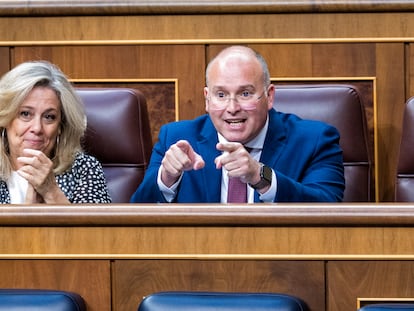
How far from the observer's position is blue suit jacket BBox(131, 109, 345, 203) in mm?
1011

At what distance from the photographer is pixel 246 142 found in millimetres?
1037

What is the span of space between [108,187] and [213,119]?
0.17m

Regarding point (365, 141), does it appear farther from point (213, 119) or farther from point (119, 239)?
point (119, 239)

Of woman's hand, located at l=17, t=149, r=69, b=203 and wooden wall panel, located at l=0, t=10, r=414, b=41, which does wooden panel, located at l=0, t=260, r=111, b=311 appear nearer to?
woman's hand, located at l=17, t=149, r=69, b=203

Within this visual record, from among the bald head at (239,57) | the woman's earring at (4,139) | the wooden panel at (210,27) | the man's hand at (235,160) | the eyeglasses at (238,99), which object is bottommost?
the man's hand at (235,160)

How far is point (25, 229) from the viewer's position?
0.78 meters

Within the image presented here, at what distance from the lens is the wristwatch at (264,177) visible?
0.94 meters

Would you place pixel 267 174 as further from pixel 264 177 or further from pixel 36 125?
pixel 36 125

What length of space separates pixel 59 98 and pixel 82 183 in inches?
3.8

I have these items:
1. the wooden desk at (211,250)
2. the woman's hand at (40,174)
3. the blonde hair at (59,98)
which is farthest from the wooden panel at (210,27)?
the wooden desk at (211,250)

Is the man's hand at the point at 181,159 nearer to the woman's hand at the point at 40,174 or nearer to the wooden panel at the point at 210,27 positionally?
the woman's hand at the point at 40,174

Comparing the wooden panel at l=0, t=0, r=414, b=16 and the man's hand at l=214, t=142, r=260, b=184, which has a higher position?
the wooden panel at l=0, t=0, r=414, b=16

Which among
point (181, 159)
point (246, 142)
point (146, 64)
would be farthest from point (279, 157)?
point (146, 64)

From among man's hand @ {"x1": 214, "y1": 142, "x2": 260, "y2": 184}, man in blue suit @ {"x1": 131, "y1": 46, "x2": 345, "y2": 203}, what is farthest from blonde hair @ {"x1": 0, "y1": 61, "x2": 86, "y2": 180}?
man's hand @ {"x1": 214, "y1": 142, "x2": 260, "y2": 184}
